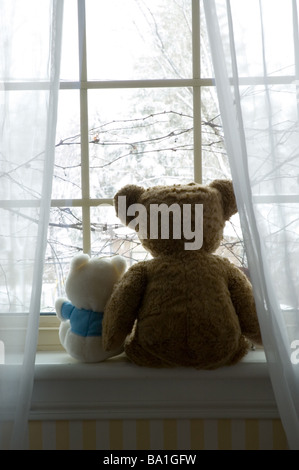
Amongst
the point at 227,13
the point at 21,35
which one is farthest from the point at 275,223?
the point at 21,35

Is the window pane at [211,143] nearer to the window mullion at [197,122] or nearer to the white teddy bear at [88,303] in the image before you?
the window mullion at [197,122]

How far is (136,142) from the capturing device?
162 cm

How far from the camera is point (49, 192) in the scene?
4.20ft

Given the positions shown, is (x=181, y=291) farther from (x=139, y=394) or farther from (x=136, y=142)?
(x=136, y=142)

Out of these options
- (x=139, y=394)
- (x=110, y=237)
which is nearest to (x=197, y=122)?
(x=110, y=237)

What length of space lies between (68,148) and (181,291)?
55 centimetres

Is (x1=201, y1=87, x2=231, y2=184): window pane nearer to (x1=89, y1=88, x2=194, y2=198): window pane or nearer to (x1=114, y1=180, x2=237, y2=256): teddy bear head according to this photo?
(x1=89, y1=88, x2=194, y2=198): window pane

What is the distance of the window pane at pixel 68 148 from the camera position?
1.55 metres

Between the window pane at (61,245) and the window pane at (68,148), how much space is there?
0.18 feet

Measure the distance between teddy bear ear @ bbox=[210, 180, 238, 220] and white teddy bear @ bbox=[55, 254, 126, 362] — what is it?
31 cm

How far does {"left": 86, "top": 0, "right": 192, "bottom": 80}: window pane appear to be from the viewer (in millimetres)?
1596

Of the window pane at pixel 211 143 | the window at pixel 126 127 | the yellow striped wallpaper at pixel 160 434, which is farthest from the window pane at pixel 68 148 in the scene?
the yellow striped wallpaper at pixel 160 434

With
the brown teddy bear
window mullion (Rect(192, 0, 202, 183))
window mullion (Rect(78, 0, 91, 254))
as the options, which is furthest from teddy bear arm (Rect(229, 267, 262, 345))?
window mullion (Rect(78, 0, 91, 254))

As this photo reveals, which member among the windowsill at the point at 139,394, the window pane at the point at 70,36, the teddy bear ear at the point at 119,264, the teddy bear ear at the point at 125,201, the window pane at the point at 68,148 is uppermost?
the window pane at the point at 70,36
